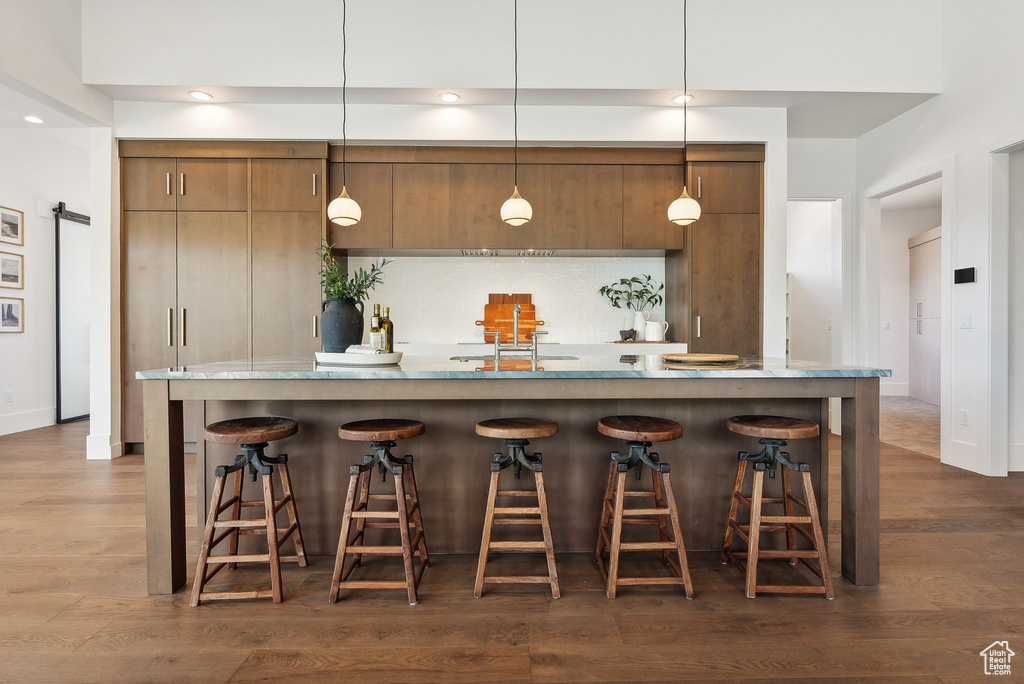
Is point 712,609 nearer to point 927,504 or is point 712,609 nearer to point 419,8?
point 927,504

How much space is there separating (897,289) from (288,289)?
9017 millimetres

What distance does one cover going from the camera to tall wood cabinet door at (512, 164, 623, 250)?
478 centimetres

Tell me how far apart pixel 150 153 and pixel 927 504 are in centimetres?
618

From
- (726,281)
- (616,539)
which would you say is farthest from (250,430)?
(726,281)

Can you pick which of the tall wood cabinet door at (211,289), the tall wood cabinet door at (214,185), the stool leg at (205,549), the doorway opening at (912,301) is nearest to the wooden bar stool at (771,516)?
the stool leg at (205,549)

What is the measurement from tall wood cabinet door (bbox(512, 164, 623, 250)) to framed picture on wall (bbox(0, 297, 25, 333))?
5003 millimetres

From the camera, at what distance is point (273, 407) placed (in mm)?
2496

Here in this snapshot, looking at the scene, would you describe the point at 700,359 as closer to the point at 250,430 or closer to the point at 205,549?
the point at 250,430

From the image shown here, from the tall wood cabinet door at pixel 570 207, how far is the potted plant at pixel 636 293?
585 mm

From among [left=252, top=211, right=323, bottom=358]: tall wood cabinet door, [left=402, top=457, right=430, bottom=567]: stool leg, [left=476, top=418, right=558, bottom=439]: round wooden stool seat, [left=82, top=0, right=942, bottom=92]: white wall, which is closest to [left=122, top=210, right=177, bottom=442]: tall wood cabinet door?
[left=252, top=211, right=323, bottom=358]: tall wood cabinet door

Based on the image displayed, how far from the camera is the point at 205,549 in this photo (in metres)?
2.11

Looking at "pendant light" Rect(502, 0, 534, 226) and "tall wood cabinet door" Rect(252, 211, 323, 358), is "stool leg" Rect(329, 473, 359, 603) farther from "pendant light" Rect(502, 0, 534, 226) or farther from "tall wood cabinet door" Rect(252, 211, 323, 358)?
"tall wood cabinet door" Rect(252, 211, 323, 358)

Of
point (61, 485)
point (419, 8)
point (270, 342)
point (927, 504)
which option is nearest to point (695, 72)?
point (419, 8)

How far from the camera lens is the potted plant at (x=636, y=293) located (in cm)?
526
